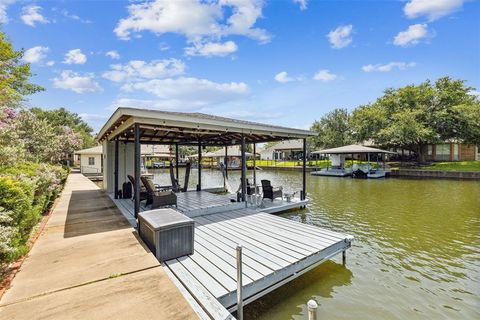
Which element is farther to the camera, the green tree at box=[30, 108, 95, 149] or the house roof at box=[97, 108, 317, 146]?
the green tree at box=[30, 108, 95, 149]

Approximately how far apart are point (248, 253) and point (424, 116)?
104 ft

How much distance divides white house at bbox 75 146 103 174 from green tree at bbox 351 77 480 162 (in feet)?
101

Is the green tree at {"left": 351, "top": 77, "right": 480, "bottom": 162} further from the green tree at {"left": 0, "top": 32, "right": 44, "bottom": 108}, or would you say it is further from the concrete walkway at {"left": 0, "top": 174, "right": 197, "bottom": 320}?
the green tree at {"left": 0, "top": 32, "right": 44, "bottom": 108}

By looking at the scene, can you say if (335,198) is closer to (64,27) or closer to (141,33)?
(141,33)

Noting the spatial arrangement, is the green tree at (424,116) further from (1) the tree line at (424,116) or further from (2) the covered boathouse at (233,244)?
(2) the covered boathouse at (233,244)

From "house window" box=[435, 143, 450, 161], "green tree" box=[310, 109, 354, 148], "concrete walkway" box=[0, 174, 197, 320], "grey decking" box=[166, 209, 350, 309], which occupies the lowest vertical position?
"grey decking" box=[166, 209, 350, 309]

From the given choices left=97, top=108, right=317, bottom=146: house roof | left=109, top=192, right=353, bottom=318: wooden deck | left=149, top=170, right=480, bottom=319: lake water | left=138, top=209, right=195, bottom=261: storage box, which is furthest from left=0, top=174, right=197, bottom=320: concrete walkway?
left=97, top=108, right=317, bottom=146: house roof

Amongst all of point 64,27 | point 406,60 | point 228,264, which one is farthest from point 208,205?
point 406,60

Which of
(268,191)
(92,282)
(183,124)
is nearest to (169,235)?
(92,282)

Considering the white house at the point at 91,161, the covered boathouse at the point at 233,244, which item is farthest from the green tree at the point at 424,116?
the white house at the point at 91,161

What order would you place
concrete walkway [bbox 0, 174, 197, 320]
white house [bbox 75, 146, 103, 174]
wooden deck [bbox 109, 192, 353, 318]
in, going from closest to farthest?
1. concrete walkway [bbox 0, 174, 197, 320]
2. wooden deck [bbox 109, 192, 353, 318]
3. white house [bbox 75, 146, 103, 174]

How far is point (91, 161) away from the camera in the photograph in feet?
90.2

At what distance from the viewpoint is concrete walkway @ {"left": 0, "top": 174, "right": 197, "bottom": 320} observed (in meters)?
2.47

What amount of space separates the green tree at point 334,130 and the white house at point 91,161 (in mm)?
30119
